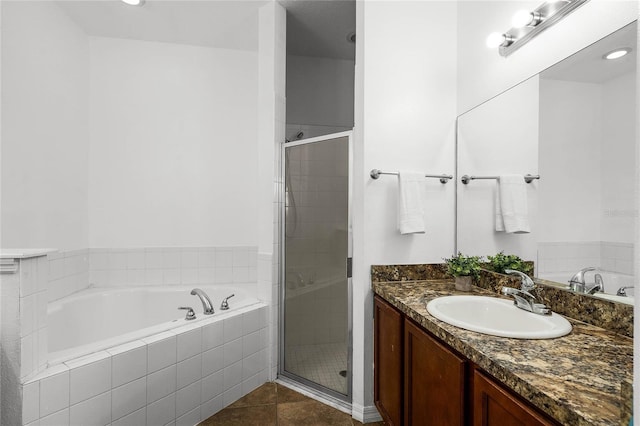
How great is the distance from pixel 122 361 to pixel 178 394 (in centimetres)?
40

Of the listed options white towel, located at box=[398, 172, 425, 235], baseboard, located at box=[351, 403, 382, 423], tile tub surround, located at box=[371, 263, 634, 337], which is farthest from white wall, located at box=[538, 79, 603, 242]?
baseboard, located at box=[351, 403, 382, 423]

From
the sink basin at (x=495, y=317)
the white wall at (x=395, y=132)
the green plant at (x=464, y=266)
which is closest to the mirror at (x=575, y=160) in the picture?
the green plant at (x=464, y=266)

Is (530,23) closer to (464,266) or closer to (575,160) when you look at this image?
(575,160)

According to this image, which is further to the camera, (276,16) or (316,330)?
(276,16)

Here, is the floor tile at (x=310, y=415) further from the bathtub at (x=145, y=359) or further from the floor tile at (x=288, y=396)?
the bathtub at (x=145, y=359)

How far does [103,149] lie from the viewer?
2.81 metres

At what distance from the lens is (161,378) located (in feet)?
5.55

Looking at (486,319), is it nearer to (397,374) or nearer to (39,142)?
(397,374)

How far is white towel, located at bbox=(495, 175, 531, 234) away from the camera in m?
1.53

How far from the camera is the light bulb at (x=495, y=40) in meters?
1.62

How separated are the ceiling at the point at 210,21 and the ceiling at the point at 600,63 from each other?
1651mm

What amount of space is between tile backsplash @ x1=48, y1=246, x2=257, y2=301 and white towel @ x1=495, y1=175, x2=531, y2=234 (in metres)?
2.10

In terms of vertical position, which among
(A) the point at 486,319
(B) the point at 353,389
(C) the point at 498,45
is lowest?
(B) the point at 353,389

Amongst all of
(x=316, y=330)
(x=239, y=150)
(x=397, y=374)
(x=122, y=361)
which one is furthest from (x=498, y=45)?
(x=122, y=361)
